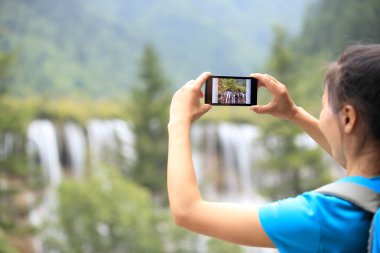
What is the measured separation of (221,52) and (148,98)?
2433 millimetres

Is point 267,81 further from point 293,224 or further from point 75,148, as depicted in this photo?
point 75,148

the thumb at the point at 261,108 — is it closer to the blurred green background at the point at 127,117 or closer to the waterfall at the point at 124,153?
the blurred green background at the point at 127,117

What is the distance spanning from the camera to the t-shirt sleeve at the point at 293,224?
463mm

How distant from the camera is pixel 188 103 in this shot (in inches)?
21.7

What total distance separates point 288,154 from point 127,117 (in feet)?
9.15

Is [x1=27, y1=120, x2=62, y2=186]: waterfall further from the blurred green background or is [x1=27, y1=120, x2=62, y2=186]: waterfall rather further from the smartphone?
the smartphone

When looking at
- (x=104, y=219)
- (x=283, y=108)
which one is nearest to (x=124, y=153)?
(x=104, y=219)

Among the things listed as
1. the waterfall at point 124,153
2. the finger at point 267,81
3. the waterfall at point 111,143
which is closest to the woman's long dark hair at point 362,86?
the finger at point 267,81

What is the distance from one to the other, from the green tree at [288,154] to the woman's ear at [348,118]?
678 cm

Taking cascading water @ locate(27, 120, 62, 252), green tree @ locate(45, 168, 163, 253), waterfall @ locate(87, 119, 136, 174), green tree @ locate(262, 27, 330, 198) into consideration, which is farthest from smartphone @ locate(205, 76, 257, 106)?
waterfall @ locate(87, 119, 136, 174)

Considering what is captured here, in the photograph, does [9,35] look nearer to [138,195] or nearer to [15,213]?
[15,213]

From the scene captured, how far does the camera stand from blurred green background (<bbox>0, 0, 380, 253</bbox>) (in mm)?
6551

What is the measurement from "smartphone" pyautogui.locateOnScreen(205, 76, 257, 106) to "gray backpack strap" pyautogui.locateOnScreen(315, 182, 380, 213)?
0.18 m

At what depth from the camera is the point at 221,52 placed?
10828 millimetres
